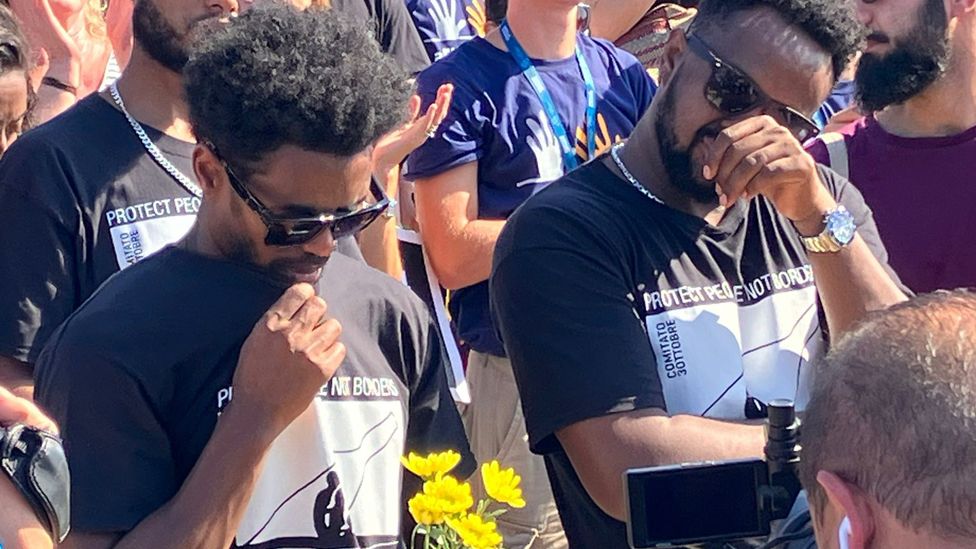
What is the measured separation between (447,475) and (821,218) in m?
0.90

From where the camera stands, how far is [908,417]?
1757 mm

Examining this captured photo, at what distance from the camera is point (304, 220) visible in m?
2.73

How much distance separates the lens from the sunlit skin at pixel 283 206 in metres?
2.75

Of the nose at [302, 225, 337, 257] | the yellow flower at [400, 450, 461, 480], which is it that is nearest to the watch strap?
the yellow flower at [400, 450, 461, 480]

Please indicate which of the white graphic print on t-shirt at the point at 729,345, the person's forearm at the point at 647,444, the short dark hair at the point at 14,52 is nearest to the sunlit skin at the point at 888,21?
the white graphic print on t-shirt at the point at 729,345

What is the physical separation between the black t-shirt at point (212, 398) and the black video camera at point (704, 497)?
669mm

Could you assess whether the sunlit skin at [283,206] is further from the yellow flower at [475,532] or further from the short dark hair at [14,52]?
the short dark hair at [14,52]

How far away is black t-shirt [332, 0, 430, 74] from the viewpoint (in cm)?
484

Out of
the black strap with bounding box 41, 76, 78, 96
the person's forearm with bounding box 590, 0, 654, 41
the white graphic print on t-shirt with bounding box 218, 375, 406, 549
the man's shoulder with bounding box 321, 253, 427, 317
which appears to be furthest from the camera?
the person's forearm with bounding box 590, 0, 654, 41

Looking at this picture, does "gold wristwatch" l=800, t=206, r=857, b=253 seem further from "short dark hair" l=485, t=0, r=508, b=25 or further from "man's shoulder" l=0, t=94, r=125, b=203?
"short dark hair" l=485, t=0, r=508, b=25

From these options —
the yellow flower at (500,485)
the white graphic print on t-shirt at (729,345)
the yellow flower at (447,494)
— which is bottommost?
the yellow flower at (500,485)

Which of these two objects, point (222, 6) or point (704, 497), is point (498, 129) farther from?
point (704, 497)

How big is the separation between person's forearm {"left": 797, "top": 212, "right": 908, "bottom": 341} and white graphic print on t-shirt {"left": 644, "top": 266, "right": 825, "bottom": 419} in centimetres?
5

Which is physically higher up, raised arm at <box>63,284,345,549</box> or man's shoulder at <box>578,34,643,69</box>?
raised arm at <box>63,284,345,549</box>
